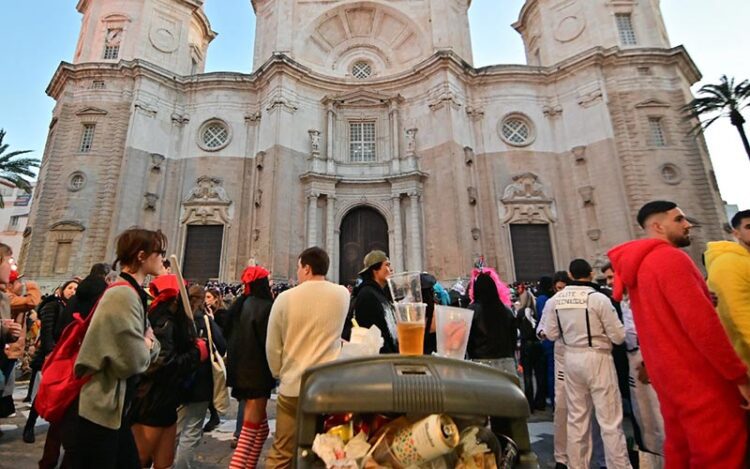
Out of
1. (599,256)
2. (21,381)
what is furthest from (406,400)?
(599,256)

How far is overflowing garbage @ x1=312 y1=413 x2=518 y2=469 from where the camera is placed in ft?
3.86

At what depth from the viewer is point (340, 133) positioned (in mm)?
19688

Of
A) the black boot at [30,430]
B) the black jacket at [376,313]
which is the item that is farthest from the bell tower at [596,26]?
the black boot at [30,430]

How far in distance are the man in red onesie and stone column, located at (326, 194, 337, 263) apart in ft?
51.0

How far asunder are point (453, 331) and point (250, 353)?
7.06 ft

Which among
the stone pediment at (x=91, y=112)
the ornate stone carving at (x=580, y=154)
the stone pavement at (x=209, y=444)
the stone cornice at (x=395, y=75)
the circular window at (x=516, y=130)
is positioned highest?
the stone cornice at (x=395, y=75)

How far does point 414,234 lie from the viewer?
17.6m

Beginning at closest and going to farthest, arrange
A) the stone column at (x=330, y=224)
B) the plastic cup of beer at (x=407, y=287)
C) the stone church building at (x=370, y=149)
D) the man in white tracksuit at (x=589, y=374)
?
the plastic cup of beer at (x=407, y=287), the man in white tracksuit at (x=589, y=374), the stone church building at (x=370, y=149), the stone column at (x=330, y=224)

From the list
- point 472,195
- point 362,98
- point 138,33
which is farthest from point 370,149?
point 138,33

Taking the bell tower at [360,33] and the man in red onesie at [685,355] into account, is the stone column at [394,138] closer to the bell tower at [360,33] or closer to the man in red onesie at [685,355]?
the bell tower at [360,33]

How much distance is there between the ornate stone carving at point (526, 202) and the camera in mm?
18234

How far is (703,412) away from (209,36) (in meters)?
30.6

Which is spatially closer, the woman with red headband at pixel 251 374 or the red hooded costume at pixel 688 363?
the red hooded costume at pixel 688 363

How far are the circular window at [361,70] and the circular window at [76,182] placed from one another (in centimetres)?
1499
